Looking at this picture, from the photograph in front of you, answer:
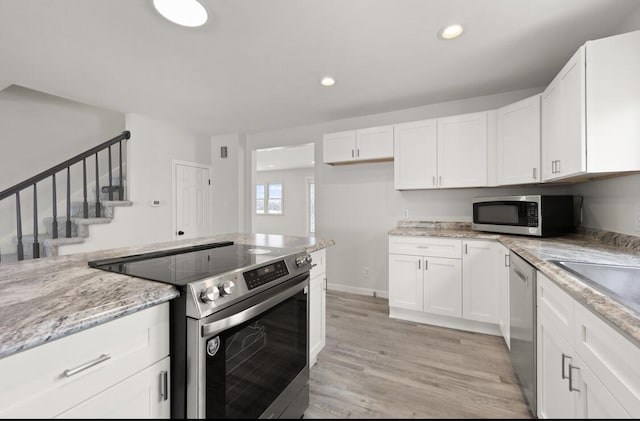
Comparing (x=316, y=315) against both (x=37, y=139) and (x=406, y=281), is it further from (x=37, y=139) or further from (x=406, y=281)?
(x=37, y=139)

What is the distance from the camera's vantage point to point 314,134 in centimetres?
400

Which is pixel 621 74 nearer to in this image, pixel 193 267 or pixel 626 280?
pixel 626 280

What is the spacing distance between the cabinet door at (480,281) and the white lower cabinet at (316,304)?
1.47 m

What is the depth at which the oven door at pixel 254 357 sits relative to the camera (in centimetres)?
93

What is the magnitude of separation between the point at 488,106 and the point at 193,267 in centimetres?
339

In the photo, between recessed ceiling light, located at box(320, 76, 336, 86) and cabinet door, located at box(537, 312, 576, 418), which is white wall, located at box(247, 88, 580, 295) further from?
cabinet door, located at box(537, 312, 576, 418)

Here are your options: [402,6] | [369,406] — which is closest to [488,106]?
[402,6]

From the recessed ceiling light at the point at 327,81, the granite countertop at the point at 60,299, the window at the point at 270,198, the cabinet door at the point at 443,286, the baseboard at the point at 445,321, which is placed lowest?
the baseboard at the point at 445,321

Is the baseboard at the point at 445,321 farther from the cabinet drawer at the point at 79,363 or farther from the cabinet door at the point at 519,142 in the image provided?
the cabinet drawer at the point at 79,363

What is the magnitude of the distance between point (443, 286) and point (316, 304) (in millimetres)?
1456

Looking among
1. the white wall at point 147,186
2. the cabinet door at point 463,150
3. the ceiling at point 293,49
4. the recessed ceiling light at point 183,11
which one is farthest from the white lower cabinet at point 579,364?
the white wall at point 147,186

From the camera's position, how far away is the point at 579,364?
1031 millimetres

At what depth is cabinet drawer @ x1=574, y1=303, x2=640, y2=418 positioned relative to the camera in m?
0.73

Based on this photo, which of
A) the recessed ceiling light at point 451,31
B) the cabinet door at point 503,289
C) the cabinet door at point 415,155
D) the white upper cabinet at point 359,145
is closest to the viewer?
the recessed ceiling light at point 451,31
